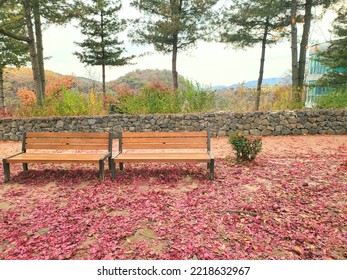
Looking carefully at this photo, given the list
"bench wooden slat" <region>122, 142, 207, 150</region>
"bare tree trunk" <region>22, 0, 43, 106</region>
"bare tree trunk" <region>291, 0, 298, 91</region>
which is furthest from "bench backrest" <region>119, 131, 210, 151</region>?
"bare tree trunk" <region>291, 0, 298, 91</region>

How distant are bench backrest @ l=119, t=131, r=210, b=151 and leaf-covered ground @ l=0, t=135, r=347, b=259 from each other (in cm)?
47

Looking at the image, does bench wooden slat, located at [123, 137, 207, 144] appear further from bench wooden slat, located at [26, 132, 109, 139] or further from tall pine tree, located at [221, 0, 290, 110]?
tall pine tree, located at [221, 0, 290, 110]

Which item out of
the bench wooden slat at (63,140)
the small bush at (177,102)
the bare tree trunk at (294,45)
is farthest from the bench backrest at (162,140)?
the bare tree trunk at (294,45)

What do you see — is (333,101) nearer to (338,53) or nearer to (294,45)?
(294,45)

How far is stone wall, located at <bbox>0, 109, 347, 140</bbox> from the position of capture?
8156 mm

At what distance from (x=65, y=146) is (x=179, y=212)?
2752mm

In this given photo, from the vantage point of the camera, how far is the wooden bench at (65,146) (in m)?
3.96

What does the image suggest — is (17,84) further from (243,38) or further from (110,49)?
(243,38)

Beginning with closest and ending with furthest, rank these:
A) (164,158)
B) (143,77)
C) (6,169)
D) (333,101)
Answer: (164,158)
(6,169)
(333,101)
(143,77)

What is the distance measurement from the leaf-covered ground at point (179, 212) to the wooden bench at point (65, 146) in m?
0.37

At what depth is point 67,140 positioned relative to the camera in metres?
4.54

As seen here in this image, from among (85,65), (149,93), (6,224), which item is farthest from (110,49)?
(6,224)

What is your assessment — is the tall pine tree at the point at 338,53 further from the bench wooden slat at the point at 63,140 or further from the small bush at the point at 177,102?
the bench wooden slat at the point at 63,140

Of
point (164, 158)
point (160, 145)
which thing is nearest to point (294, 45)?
point (160, 145)
